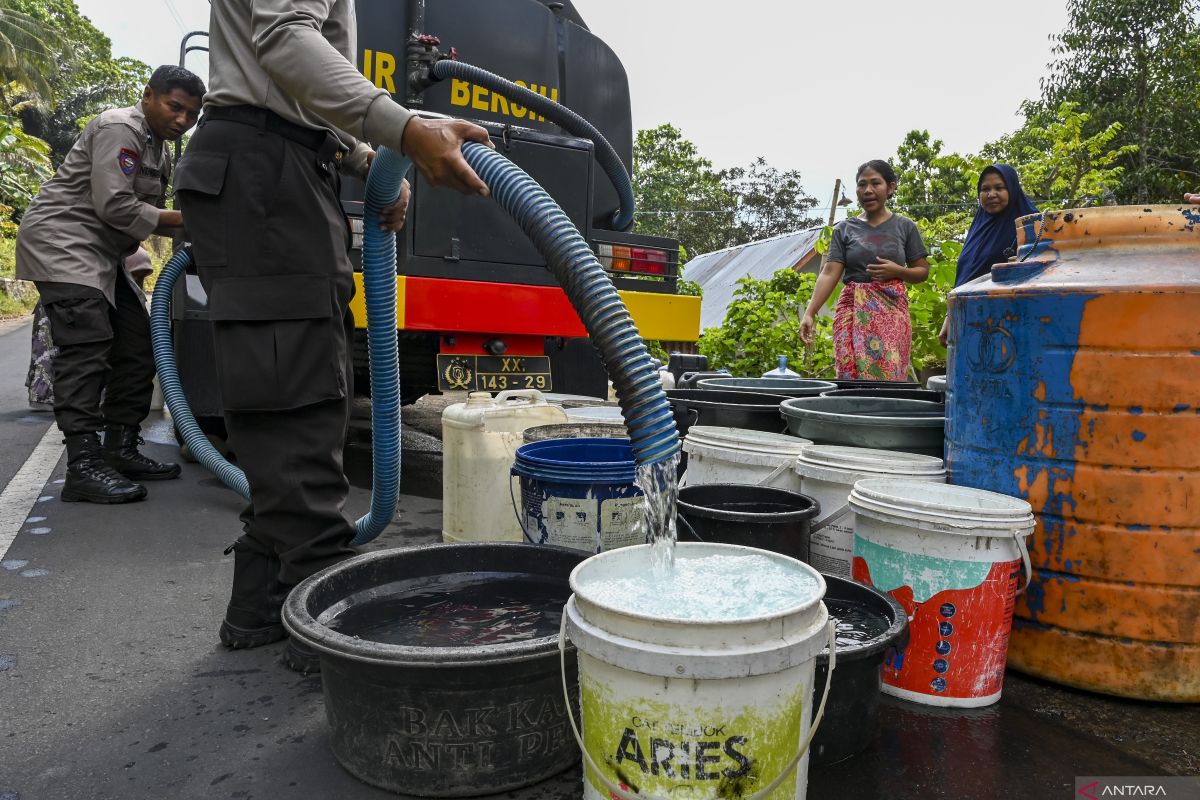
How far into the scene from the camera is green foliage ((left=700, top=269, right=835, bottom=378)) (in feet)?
26.3

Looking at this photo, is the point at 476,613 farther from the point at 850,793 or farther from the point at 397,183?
the point at 397,183

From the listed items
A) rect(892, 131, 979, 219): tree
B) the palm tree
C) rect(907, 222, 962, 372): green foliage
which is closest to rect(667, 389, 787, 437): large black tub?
rect(907, 222, 962, 372): green foliage

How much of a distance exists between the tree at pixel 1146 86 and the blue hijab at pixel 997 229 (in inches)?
685

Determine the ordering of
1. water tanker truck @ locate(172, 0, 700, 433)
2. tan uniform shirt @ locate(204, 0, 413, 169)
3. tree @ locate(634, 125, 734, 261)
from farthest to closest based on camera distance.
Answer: tree @ locate(634, 125, 734, 261)
water tanker truck @ locate(172, 0, 700, 433)
tan uniform shirt @ locate(204, 0, 413, 169)

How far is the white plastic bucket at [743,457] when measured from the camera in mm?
2643

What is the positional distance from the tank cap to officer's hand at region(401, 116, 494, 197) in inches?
53.7

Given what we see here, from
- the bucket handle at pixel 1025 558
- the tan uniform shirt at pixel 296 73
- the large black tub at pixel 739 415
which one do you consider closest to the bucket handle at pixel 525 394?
the large black tub at pixel 739 415

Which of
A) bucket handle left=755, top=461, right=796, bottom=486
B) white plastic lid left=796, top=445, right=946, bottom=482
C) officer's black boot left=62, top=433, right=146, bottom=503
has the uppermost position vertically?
white plastic lid left=796, top=445, right=946, bottom=482

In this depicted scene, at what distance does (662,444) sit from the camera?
154 cm

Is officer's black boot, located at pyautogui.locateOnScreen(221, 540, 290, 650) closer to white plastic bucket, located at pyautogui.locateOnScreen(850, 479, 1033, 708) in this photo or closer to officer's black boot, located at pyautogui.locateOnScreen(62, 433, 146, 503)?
white plastic bucket, located at pyautogui.locateOnScreen(850, 479, 1033, 708)

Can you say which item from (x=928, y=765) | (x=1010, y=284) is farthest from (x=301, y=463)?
(x=1010, y=284)

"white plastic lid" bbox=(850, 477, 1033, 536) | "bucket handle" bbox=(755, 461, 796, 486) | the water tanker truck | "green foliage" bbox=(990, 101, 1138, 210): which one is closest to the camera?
"white plastic lid" bbox=(850, 477, 1033, 536)

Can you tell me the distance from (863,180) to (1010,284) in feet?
9.76

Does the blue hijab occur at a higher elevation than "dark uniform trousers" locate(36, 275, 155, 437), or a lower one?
higher
